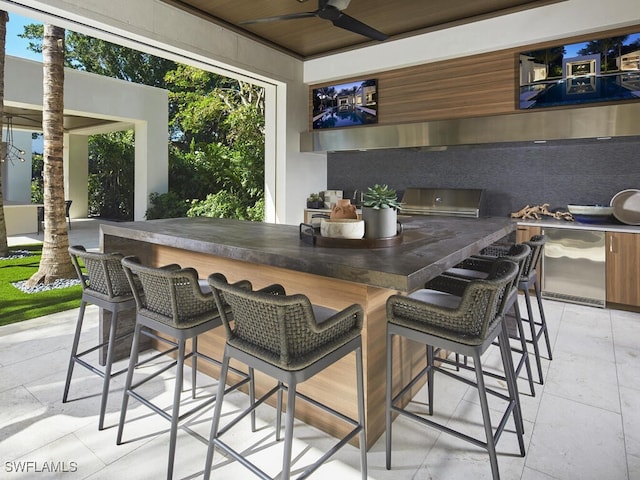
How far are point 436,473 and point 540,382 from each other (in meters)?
1.18

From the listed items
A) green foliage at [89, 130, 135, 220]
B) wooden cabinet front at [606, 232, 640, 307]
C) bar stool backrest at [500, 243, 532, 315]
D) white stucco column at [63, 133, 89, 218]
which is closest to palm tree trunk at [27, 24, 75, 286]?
bar stool backrest at [500, 243, 532, 315]

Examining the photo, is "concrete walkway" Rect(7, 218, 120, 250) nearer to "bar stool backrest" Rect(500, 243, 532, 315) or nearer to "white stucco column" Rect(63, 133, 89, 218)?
"white stucco column" Rect(63, 133, 89, 218)

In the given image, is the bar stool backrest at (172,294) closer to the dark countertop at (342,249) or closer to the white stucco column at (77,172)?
the dark countertop at (342,249)

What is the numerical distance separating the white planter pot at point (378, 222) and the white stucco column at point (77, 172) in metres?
12.2

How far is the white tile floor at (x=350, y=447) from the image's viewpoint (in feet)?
5.75

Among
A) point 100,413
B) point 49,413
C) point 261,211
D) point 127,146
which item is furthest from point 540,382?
point 127,146

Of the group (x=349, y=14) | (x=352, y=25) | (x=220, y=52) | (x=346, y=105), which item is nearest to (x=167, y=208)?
(x=220, y=52)

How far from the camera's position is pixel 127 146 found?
12672 millimetres

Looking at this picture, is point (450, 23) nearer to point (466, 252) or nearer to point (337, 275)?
point (466, 252)

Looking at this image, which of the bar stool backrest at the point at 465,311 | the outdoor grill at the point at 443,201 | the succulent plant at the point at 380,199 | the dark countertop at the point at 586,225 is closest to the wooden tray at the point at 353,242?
the succulent plant at the point at 380,199

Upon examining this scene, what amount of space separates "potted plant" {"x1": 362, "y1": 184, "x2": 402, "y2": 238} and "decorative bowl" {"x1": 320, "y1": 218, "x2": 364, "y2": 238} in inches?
1.8

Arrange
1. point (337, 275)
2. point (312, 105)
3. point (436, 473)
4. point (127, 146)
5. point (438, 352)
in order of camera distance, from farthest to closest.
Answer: point (127, 146), point (312, 105), point (438, 352), point (436, 473), point (337, 275)

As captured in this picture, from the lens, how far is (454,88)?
15.1 feet

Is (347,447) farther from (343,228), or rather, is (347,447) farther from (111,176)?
(111,176)
